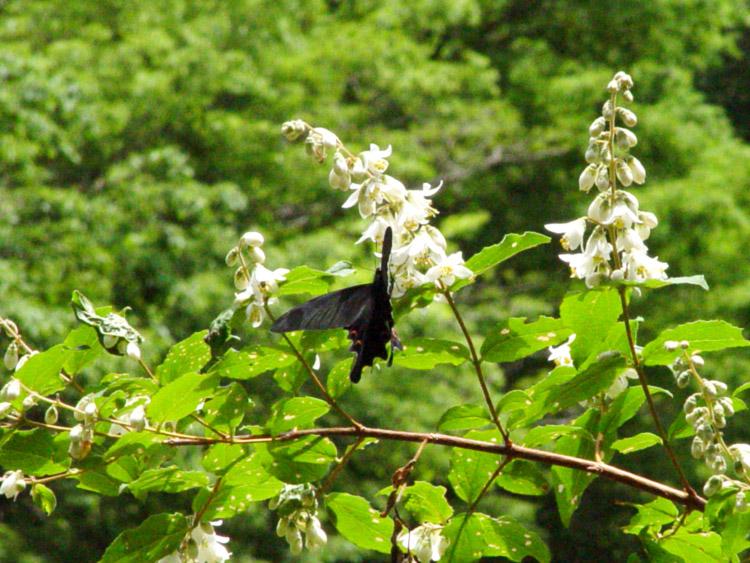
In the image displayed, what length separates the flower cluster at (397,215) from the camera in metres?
1.50

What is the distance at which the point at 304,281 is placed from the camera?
1.55 metres

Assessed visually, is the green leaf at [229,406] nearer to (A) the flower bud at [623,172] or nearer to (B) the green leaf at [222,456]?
(B) the green leaf at [222,456]

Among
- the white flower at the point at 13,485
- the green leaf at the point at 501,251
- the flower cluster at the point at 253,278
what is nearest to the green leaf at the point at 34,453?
the white flower at the point at 13,485

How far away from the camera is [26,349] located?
1677 mm

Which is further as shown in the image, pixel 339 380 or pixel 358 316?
pixel 339 380

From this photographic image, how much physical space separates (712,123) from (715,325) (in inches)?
711

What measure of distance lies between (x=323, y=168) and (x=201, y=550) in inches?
480

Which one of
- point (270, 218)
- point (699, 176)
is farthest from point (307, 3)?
point (699, 176)

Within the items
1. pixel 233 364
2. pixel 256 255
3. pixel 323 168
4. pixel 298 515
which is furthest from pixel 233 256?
pixel 323 168

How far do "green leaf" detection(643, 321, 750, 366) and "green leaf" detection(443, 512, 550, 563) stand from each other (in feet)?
0.99

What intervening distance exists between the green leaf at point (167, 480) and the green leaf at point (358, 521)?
0.64ft

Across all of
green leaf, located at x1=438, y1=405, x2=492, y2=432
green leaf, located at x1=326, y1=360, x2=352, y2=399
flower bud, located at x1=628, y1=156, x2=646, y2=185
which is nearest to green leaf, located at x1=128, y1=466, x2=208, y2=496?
green leaf, located at x1=326, y1=360, x2=352, y2=399

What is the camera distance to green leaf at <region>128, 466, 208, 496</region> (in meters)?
1.54

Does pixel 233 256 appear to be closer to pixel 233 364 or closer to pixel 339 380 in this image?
pixel 233 364
